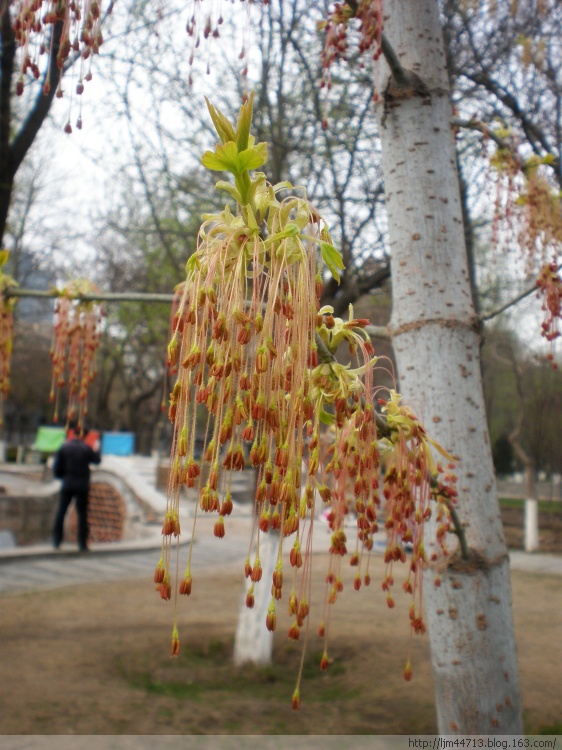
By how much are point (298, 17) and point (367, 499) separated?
5627mm

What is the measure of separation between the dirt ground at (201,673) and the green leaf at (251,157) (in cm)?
396

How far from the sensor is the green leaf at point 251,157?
114 centimetres

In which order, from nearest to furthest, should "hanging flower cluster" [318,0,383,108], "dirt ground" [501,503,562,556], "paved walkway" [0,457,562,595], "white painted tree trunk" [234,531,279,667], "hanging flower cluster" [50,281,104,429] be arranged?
"hanging flower cluster" [318,0,383,108] < "hanging flower cluster" [50,281,104,429] < "white painted tree trunk" [234,531,279,667] < "paved walkway" [0,457,562,595] < "dirt ground" [501,503,562,556]

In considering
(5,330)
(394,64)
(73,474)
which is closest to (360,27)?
(394,64)

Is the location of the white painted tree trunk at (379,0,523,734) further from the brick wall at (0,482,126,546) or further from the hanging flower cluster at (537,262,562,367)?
the brick wall at (0,482,126,546)

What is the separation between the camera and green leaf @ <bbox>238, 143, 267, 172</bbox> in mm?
1138

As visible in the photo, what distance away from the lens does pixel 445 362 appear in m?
2.15

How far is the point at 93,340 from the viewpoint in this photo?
8.74 ft

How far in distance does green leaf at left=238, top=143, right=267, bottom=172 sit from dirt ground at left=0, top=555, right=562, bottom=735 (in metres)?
3.96

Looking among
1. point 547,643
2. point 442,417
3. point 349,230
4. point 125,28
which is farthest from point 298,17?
point 547,643

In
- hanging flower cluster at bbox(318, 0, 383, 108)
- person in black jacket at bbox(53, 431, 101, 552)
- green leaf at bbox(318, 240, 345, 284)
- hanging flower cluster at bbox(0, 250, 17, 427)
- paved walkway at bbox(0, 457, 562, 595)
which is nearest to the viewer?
green leaf at bbox(318, 240, 345, 284)

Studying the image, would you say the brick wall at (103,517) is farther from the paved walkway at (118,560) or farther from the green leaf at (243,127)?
the green leaf at (243,127)

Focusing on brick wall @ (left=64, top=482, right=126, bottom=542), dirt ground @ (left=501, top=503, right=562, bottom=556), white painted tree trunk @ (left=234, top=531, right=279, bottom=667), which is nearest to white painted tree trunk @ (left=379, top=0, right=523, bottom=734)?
white painted tree trunk @ (left=234, top=531, right=279, bottom=667)

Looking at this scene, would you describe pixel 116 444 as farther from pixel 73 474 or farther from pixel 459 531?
pixel 459 531
